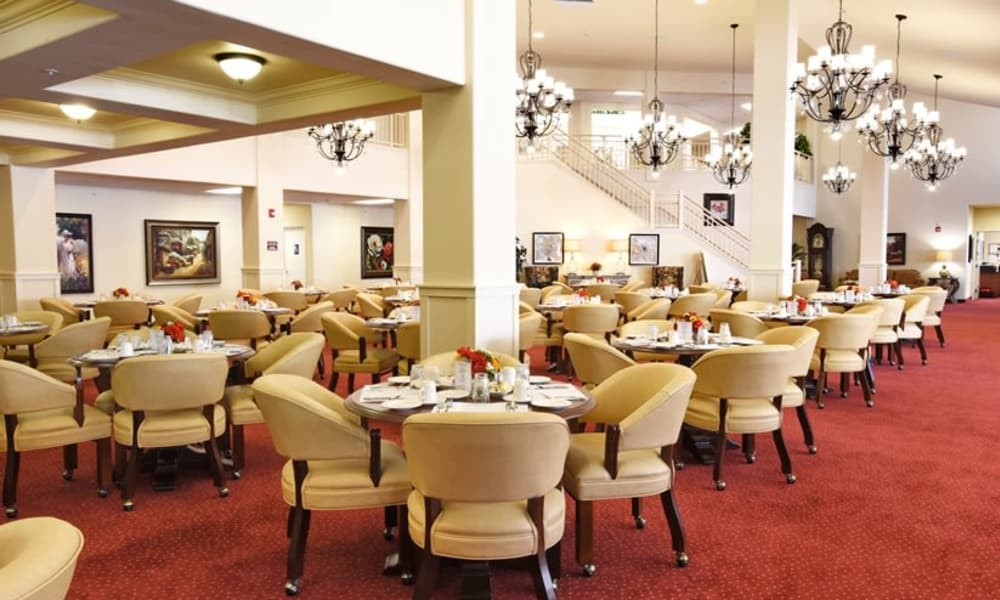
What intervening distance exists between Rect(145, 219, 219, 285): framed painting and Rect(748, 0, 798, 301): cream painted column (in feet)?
31.7

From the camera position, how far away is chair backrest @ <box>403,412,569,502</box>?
8.34 feet

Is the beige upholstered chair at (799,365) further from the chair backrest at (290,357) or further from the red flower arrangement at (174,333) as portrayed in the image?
the red flower arrangement at (174,333)

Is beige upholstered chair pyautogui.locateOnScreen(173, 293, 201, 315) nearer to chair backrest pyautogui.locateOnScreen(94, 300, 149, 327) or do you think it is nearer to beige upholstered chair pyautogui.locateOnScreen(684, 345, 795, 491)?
chair backrest pyautogui.locateOnScreen(94, 300, 149, 327)

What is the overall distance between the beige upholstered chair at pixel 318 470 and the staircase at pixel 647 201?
13443 mm

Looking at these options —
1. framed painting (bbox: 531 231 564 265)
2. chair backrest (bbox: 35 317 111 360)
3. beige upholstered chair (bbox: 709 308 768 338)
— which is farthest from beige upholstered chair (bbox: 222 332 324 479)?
framed painting (bbox: 531 231 564 265)

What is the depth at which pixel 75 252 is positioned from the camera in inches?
470

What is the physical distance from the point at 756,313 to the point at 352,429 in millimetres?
5240

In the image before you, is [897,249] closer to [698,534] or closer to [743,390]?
[743,390]

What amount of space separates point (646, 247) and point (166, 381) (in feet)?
42.4

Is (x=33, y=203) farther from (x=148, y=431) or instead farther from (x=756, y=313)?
(x=756, y=313)

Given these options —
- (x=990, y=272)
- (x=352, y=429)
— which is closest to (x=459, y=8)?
(x=352, y=429)

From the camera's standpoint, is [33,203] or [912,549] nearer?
[912,549]

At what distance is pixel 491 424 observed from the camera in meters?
2.53

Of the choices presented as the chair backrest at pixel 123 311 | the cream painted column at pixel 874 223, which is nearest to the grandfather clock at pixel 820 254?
the cream painted column at pixel 874 223
